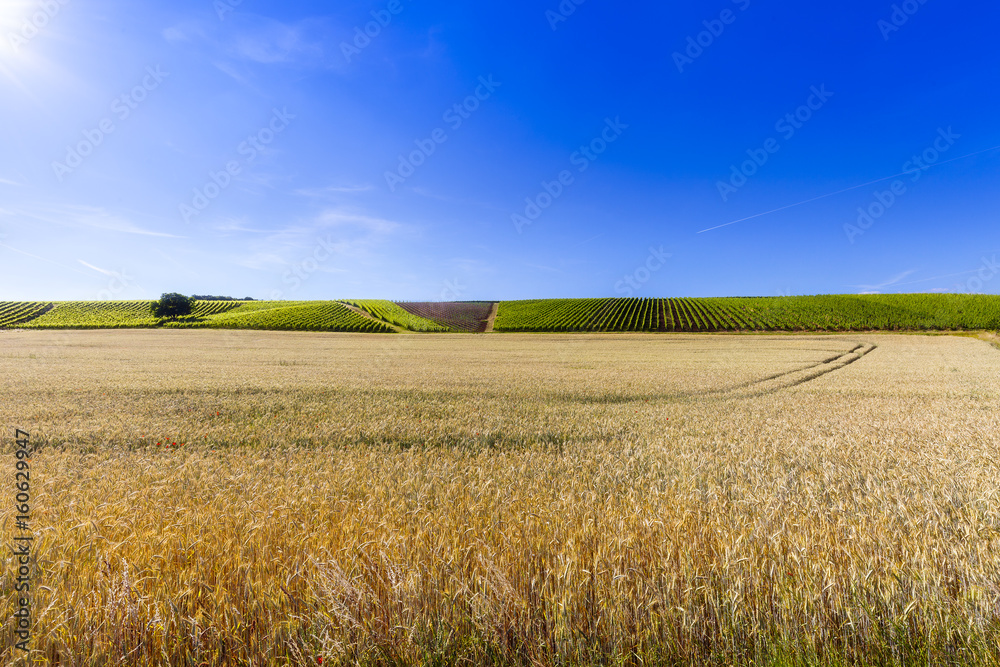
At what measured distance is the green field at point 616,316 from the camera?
8319cm

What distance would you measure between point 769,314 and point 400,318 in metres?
85.1

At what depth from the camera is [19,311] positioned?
9931cm

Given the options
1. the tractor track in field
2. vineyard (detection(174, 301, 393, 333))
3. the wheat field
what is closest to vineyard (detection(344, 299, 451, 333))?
vineyard (detection(174, 301, 393, 333))

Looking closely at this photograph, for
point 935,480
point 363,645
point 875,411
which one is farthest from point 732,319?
point 363,645

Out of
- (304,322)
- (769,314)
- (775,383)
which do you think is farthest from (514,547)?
(769,314)

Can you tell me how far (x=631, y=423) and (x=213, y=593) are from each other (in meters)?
8.99

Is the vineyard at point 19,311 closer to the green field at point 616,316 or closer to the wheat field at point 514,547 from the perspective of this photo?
the green field at point 616,316

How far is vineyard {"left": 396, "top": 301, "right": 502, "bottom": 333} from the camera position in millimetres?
96188

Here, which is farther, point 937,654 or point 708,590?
point 708,590

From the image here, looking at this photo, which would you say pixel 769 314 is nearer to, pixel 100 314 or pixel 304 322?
pixel 304 322

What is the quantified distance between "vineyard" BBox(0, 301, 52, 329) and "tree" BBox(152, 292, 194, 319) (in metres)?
22.9

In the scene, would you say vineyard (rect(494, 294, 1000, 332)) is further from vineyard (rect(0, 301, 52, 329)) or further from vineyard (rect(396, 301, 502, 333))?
vineyard (rect(0, 301, 52, 329))

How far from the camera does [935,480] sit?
5461 millimetres

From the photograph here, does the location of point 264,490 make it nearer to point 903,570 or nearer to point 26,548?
point 26,548
